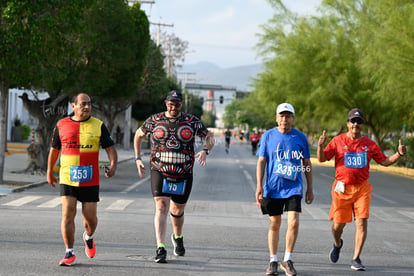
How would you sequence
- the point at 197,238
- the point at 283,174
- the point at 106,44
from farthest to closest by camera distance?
the point at 106,44 → the point at 197,238 → the point at 283,174

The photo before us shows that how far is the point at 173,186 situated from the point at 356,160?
2158 mm

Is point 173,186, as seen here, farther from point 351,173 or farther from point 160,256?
point 351,173

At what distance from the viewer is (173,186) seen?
28.5ft

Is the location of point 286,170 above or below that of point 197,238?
above

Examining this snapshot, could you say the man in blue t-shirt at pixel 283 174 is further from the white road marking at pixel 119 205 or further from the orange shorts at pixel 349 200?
the white road marking at pixel 119 205

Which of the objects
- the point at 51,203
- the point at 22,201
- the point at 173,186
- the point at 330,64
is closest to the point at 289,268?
the point at 173,186

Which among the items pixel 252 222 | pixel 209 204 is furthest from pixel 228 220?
pixel 209 204

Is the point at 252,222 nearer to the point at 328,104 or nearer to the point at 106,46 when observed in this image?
the point at 106,46

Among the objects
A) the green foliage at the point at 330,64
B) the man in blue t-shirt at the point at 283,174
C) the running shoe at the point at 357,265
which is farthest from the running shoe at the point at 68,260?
the green foliage at the point at 330,64

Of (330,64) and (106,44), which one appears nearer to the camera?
(106,44)

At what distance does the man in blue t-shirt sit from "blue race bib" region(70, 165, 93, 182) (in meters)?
1.86

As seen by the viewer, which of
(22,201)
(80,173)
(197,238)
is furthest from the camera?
(22,201)

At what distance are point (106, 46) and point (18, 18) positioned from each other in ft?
26.2

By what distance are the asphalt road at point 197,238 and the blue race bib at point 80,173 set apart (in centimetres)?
93
